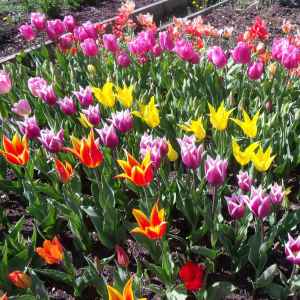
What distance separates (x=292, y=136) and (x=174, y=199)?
0.95 metres

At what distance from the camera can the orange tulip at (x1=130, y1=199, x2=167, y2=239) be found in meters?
1.14

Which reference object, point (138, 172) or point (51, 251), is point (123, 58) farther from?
point (51, 251)

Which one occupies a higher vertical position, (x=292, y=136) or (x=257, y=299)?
(x=292, y=136)

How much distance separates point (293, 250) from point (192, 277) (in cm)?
41

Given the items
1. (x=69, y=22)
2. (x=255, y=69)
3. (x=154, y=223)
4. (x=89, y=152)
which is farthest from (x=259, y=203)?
(x=69, y=22)

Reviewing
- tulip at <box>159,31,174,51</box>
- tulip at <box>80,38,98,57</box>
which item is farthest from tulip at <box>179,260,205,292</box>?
tulip at <box>80,38,98,57</box>

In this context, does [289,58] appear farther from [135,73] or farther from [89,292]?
[89,292]

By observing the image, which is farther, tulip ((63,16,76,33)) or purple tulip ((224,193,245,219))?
tulip ((63,16,76,33))

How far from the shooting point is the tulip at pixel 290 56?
2.02 m

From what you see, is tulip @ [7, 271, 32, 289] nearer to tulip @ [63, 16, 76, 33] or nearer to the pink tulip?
the pink tulip

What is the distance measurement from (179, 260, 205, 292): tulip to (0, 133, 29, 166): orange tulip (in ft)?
2.82

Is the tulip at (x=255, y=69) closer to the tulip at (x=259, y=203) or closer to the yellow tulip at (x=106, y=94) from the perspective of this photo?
the yellow tulip at (x=106, y=94)

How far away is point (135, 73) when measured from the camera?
116 inches

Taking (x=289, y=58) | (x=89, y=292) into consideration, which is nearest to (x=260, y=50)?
(x=289, y=58)
